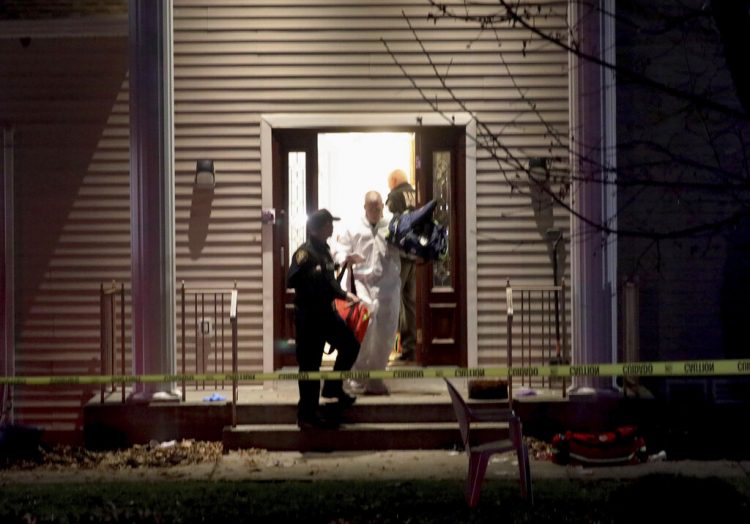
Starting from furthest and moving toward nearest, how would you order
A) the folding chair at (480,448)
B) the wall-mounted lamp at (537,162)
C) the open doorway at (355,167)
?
1. the open doorway at (355,167)
2. the wall-mounted lamp at (537,162)
3. the folding chair at (480,448)

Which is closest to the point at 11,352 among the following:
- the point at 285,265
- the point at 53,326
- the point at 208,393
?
the point at 53,326

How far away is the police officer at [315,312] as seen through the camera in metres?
10.5

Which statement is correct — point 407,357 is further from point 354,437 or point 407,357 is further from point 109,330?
point 109,330

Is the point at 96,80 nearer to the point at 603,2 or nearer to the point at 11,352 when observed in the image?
the point at 11,352

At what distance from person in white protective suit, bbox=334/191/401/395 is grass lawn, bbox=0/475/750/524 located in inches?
80.9

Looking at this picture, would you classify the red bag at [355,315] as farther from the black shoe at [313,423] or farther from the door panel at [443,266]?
the door panel at [443,266]

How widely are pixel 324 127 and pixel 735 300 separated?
4.34 m

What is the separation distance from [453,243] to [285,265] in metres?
1.68

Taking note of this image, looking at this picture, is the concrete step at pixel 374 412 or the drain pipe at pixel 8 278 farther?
the drain pipe at pixel 8 278

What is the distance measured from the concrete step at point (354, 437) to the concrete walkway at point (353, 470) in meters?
0.09

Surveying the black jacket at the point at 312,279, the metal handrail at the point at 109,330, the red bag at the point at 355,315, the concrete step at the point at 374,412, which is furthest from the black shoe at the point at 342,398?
the metal handrail at the point at 109,330

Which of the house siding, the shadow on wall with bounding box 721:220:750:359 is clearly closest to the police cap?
the house siding

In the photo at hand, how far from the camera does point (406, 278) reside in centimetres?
1239

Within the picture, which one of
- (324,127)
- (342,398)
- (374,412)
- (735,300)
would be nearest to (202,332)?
(342,398)
